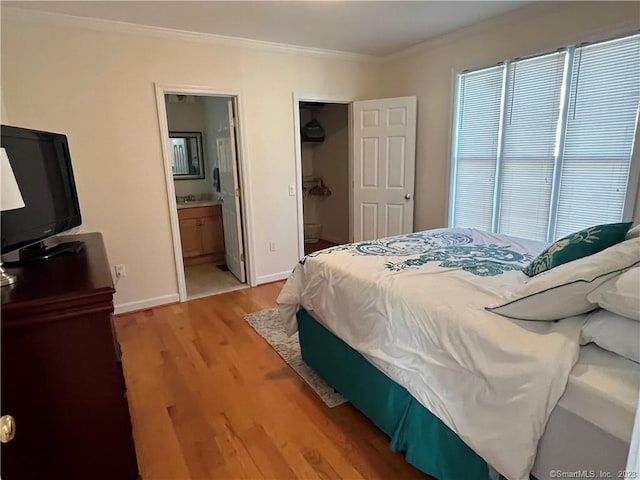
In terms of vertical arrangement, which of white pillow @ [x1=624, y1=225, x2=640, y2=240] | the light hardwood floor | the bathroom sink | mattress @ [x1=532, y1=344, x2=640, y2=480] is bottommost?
the light hardwood floor

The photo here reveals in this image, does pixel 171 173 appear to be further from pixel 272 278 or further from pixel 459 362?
pixel 459 362

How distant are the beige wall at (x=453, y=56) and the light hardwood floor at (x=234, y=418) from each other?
8.05ft

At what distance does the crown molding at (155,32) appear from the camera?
8.69ft

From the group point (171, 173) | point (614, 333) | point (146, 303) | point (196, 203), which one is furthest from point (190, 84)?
Result: point (614, 333)

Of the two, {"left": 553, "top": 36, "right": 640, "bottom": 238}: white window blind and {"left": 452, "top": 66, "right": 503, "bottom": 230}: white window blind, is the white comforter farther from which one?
{"left": 452, "top": 66, "right": 503, "bottom": 230}: white window blind

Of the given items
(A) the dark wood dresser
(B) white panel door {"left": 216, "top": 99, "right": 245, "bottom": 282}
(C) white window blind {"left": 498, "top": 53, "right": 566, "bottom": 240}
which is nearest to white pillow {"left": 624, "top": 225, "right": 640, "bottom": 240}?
(C) white window blind {"left": 498, "top": 53, "right": 566, "bottom": 240}

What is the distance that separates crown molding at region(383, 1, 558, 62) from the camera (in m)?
2.82

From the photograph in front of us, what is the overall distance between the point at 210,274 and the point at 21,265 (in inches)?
114

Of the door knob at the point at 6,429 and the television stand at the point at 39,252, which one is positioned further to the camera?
the television stand at the point at 39,252

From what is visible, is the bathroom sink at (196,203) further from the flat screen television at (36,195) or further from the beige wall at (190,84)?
the flat screen television at (36,195)

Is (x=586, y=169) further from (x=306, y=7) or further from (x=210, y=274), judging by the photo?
(x=210, y=274)

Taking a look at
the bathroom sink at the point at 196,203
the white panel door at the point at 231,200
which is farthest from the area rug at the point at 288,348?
the bathroom sink at the point at 196,203

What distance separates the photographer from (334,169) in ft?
18.9

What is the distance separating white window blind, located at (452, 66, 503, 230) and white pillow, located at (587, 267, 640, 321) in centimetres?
258
